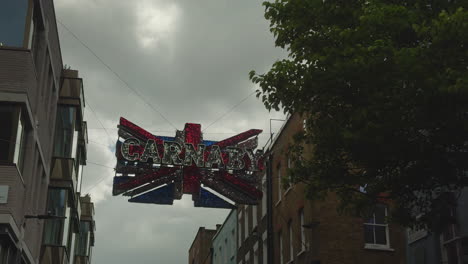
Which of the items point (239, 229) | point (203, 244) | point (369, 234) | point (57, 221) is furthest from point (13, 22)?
point (203, 244)

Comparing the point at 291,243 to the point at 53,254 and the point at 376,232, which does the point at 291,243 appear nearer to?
the point at 376,232

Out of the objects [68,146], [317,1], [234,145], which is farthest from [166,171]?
[317,1]

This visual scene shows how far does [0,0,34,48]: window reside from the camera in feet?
67.8

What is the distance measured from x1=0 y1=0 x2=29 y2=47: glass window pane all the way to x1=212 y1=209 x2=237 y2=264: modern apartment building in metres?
28.5

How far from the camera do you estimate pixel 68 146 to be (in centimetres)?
2994

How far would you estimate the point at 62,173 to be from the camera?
2838 centimetres

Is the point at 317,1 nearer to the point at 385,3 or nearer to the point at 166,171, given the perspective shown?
the point at 385,3

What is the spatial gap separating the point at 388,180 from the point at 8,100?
1094cm

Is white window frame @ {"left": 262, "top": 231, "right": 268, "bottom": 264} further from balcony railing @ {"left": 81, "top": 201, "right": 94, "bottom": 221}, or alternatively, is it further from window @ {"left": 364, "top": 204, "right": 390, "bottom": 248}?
balcony railing @ {"left": 81, "top": 201, "right": 94, "bottom": 221}

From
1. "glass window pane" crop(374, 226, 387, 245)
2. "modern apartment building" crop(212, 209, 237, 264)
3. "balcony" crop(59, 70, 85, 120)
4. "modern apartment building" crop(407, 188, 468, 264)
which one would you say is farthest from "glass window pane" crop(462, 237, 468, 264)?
"modern apartment building" crop(212, 209, 237, 264)

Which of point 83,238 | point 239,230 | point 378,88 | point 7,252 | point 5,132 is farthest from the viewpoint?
point 83,238

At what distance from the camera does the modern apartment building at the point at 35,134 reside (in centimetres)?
2020

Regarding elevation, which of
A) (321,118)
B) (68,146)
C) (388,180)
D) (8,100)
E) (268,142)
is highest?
(268,142)

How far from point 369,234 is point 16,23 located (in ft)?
51.1
